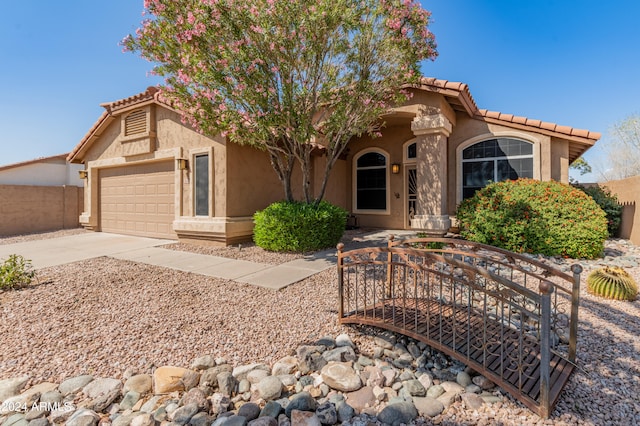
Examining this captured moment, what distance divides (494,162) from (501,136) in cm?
80

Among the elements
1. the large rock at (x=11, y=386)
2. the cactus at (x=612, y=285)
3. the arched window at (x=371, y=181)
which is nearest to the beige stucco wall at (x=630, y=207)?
the cactus at (x=612, y=285)

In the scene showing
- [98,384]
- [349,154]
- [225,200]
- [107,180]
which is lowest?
[98,384]

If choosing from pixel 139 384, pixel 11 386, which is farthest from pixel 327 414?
pixel 11 386

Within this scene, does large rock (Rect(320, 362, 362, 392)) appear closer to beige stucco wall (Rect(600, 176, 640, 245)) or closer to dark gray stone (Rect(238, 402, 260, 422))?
dark gray stone (Rect(238, 402, 260, 422))

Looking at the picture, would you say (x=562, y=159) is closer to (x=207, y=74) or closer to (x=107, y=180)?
(x=207, y=74)

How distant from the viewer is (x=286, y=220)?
738cm

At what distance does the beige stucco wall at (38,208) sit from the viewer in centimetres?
1175

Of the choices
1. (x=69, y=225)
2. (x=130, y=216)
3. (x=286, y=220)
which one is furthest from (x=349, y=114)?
(x=69, y=225)

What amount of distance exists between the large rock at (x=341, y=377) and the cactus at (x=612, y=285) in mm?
4597

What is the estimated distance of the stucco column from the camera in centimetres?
796

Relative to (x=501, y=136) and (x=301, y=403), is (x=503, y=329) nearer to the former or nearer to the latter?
(x=301, y=403)

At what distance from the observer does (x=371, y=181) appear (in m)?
12.0

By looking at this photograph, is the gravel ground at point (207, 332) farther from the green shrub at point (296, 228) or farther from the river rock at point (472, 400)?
the green shrub at point (296, 228)

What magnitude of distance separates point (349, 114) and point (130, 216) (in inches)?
334
